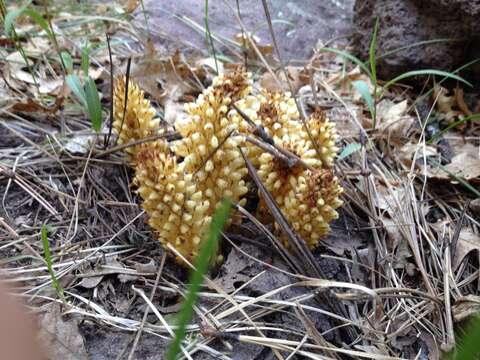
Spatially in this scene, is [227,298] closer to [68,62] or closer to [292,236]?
[292,236]

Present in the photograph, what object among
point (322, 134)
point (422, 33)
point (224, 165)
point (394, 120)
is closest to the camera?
point (224, 165)

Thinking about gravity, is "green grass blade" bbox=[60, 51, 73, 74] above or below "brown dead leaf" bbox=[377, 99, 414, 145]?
above

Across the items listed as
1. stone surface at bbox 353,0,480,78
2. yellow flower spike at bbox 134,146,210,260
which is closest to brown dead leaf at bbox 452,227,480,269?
yellow flower spike at bbox 134,146,210,260

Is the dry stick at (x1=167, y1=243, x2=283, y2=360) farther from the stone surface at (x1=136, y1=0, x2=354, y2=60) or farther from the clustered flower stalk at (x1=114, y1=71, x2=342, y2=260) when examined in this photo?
the stone surface at (x1=136, y1=0, x2=354, y2=60)

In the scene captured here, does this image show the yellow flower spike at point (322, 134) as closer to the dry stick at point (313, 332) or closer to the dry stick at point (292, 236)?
the dry stick at point (292, 236)

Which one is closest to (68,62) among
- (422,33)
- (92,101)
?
(92,101)

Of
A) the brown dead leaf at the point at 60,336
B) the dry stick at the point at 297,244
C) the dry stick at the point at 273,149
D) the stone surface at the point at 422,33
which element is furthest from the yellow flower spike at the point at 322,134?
the stone surface at the point at 422,33
